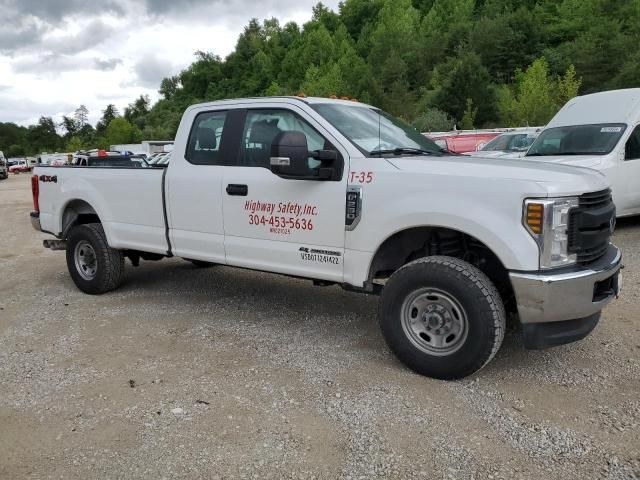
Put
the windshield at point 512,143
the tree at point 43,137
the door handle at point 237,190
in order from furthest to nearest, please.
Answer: the tree at point 43,137
the windshield at point 512,143
the door handle at point 237,190

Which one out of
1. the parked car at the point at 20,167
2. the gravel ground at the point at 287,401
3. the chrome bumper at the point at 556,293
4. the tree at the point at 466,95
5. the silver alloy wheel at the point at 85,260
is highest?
the tree at the point at 466,95

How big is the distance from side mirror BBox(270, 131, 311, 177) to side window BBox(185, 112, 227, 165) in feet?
3.42

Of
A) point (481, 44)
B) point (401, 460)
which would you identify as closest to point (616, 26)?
point (481, 44)

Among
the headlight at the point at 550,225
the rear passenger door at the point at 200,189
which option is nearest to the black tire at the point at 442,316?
the headlight at the point at 550,225

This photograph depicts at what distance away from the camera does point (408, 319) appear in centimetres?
392

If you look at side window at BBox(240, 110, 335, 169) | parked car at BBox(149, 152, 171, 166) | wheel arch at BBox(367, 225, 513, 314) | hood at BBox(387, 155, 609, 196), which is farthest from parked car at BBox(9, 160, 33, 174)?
hood at BBox(387, 155, 609, 196)

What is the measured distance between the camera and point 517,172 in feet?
11.6

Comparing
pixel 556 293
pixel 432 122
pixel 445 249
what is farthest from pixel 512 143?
pixel 432 122

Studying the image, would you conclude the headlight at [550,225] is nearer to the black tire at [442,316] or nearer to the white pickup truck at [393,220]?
the white pickup truck at [393,220]

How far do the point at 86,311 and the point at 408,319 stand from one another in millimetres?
3467

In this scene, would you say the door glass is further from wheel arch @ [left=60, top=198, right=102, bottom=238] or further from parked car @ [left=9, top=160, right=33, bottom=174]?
parked car @ [left=9, top=160, right=33, bottom=174]

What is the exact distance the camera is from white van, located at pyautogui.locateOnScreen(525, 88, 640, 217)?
8469mm

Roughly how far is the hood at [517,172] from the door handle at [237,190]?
4.25 feet

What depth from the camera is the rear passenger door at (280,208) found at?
4227 mm
